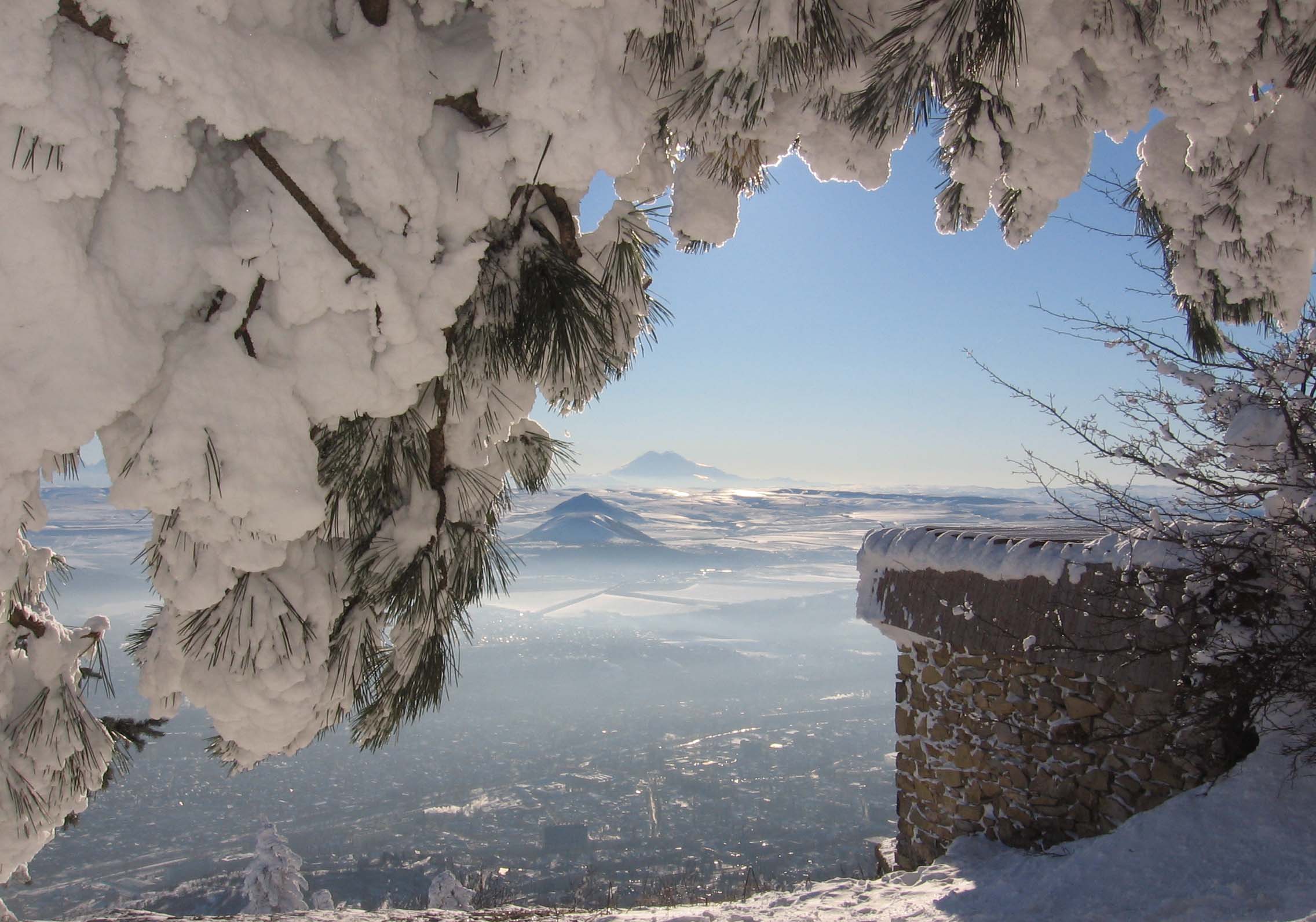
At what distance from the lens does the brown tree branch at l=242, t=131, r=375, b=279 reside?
146 centimetres

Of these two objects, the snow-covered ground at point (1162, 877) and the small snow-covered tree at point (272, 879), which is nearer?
the snow-covered ground at point (1162, 877)

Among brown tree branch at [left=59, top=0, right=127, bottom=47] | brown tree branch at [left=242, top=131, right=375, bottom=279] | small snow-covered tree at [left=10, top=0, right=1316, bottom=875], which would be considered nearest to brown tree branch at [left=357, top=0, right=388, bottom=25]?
small snow-covered tree at [left=10, top=0, right=1316, bottom=875]

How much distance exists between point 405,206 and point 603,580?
148 metres

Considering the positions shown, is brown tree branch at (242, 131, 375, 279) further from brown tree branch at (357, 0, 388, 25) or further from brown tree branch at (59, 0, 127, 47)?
brown tree branch at (357, 0, 388, 25)

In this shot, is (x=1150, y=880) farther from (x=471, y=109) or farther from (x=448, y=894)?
(x=448, y=894)

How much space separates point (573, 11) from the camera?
1531 mm

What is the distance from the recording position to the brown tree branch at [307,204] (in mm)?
1457

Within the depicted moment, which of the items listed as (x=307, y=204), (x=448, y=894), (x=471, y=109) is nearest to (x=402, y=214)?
(x=307, y=204)

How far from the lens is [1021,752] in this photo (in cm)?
428

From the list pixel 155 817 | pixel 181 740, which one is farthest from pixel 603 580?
pixel 155 817

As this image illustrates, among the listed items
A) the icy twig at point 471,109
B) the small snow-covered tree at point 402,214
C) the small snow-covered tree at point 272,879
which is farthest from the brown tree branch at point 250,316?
the small snow-covered tree at point 272,879

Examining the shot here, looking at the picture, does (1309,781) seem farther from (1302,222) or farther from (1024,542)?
(1302,222)

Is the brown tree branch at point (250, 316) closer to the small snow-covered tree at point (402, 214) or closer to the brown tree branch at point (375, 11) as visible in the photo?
the small snow-covered tree at point (402, 214)

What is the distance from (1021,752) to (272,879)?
19119mm
